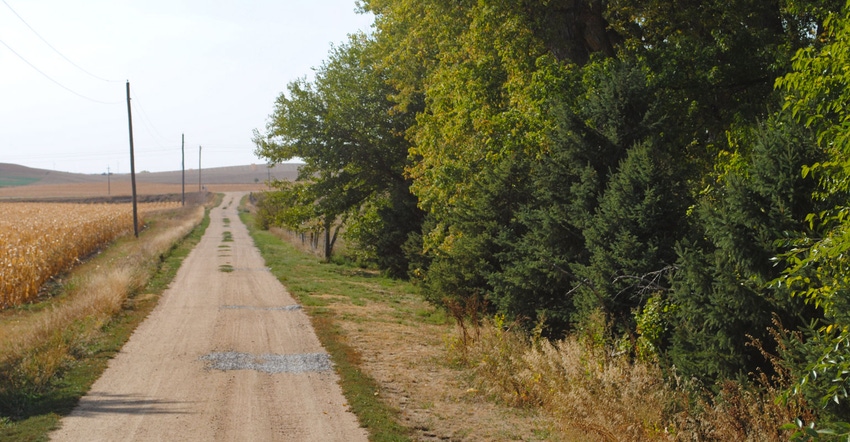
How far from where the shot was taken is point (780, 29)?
61.5 ft

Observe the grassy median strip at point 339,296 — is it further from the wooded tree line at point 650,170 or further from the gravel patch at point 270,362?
the wooded tree line at point 650,170

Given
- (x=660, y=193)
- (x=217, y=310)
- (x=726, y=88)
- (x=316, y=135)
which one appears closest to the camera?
(x=660, y=193)

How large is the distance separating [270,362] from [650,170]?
25.8 ft

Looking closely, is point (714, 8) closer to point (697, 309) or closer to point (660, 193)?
point (660, 193)

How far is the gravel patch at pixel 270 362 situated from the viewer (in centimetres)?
1405

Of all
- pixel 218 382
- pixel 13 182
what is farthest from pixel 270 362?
pixel 13 182

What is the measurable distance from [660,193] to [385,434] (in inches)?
247

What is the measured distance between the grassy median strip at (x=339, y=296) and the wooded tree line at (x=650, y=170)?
3.18 m

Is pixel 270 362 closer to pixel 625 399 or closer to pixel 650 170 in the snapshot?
pixel 625 399

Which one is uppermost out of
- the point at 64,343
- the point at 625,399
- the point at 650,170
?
the point at 650,170

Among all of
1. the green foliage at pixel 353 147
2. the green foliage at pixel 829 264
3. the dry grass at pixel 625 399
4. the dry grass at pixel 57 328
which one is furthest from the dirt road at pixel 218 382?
the green foliage at pixel 353 147

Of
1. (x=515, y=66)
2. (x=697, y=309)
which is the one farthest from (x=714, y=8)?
(x=697, y=309)

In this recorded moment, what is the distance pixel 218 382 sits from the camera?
12.8 metres

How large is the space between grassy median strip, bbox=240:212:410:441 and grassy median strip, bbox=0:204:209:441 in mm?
4179
